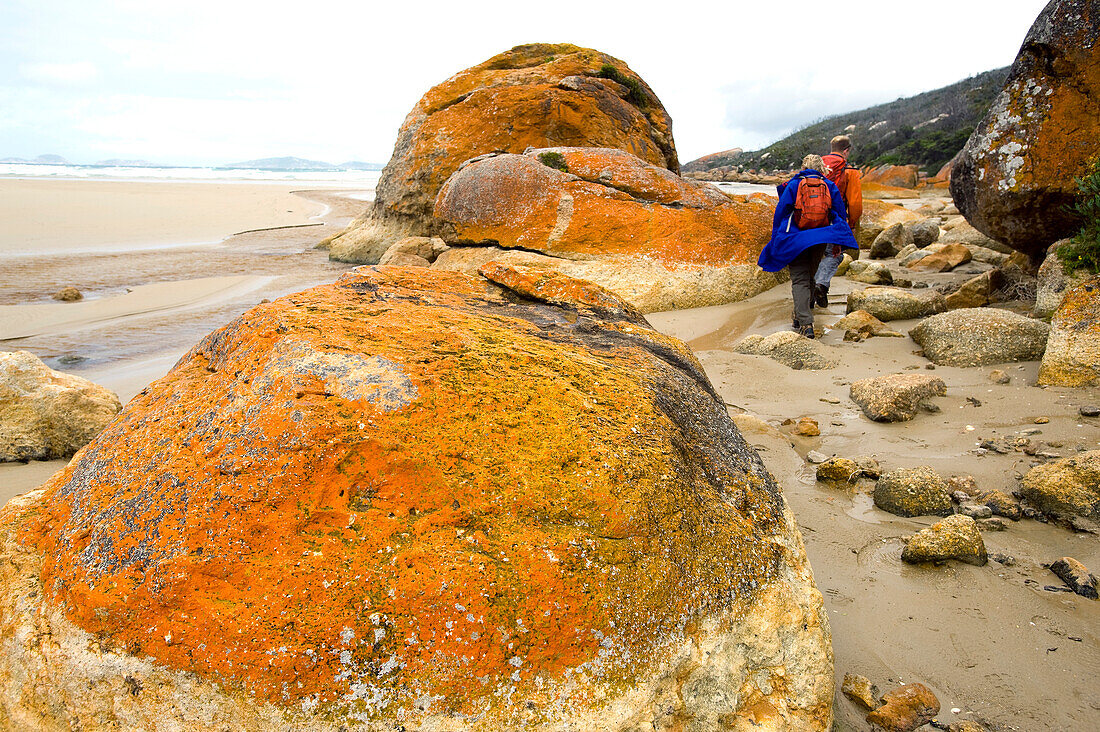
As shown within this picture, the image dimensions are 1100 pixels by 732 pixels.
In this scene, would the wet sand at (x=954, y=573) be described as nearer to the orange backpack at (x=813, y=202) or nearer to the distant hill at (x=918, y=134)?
the orange backpack at (x=813, y=202)

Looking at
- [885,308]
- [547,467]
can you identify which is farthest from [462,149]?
[547,467]

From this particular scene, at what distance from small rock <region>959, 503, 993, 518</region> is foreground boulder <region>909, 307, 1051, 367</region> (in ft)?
6.80

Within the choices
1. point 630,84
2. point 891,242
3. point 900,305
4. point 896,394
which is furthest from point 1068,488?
point 630,84

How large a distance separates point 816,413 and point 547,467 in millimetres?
2822

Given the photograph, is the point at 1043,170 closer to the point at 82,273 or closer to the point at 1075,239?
the point at 1075,239

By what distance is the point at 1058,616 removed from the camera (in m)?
2.22

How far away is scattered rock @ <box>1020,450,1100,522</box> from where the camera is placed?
2.68 m

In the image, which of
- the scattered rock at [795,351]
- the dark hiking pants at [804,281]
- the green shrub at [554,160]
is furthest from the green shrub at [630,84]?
the scattered rock at [795,351]

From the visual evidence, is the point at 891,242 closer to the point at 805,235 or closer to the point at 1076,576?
the point at 805,235

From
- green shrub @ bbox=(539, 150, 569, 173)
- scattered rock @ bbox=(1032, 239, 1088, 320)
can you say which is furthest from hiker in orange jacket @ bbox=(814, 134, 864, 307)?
green shrub @ bbox=(539, 150, 569, 173)

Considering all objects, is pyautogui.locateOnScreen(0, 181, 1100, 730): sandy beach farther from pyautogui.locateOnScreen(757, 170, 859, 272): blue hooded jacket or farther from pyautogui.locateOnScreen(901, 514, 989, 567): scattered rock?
pyautogui.locateOnScreen(757, 170, 859, 272): blue hooded jacket

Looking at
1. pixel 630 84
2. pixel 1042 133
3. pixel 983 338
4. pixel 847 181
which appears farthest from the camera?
pixel 630 84

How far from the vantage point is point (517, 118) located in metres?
10.2

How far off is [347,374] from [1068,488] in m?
2.85
